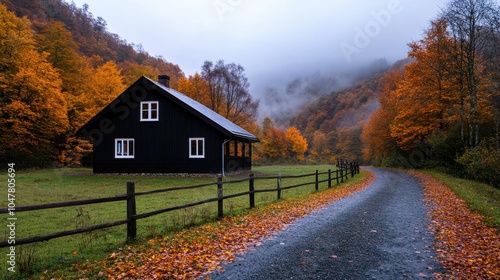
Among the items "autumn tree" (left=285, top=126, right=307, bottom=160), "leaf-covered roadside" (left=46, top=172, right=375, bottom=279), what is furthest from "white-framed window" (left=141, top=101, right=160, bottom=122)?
"autumn tree" (left=285, top=126, right=307, bottom=160)

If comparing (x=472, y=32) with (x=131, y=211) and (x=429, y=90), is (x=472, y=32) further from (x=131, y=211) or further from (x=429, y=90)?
(x=131, y=211)

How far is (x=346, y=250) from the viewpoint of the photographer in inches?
252

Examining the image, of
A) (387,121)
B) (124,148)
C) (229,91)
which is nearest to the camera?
(124,148)

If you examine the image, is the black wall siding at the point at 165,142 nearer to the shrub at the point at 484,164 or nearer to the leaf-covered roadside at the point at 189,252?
the leaf-covered roadside at the point at 189,252

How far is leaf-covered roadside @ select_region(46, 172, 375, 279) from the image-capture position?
529 centimetres

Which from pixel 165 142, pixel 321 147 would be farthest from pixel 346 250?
pixel 321 147

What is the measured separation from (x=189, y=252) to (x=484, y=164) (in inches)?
761

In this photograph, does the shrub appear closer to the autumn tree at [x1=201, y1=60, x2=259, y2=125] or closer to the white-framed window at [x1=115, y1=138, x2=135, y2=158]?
the white-framed window at [x1=115, y1=138, x2=135, y2=158]

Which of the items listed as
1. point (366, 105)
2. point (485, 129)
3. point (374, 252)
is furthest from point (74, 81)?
point (366, 105)

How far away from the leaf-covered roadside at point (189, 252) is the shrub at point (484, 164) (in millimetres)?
14579

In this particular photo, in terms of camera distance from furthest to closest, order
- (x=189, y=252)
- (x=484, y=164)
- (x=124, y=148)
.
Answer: (x=124, y=148) < (x=484, y=164) < (x=189, y=252)

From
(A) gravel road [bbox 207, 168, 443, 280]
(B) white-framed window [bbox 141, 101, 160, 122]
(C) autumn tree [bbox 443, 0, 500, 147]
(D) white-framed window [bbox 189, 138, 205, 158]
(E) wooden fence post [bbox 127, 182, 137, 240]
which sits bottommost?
(A) gravel road [bbox 207, 168, 443, 280]

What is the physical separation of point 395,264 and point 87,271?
5.27 m

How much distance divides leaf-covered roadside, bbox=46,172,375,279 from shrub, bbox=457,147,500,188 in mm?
14579
